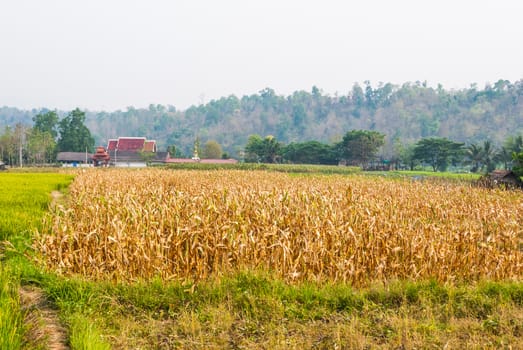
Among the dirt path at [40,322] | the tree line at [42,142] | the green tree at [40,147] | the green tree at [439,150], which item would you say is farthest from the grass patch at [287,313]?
the tree line at [42,142]

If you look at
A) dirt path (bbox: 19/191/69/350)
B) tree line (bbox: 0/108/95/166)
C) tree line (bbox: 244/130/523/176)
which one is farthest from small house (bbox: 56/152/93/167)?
dirt path (bbox: 19/191/69/350)

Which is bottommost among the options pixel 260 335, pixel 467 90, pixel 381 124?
pixel 260 335

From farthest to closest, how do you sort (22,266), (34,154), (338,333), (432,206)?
(34,154), (432,206), (22,266), (338,333)

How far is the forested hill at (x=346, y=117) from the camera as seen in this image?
4569 inches

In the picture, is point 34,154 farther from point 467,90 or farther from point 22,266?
point 467,90

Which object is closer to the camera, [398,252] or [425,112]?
[398,252]

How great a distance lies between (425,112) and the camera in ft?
424

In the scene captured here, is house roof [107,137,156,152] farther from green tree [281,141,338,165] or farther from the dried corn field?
the dried corn field

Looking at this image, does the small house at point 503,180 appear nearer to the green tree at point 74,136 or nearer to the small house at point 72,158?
the small house at point 72,158

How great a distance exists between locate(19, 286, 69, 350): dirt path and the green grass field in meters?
0.06

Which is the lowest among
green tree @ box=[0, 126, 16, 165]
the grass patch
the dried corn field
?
the grass patch

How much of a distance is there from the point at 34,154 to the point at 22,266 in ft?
238

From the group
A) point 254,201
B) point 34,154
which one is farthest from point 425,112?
point 254,201

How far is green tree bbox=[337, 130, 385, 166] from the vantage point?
65.9 meters
